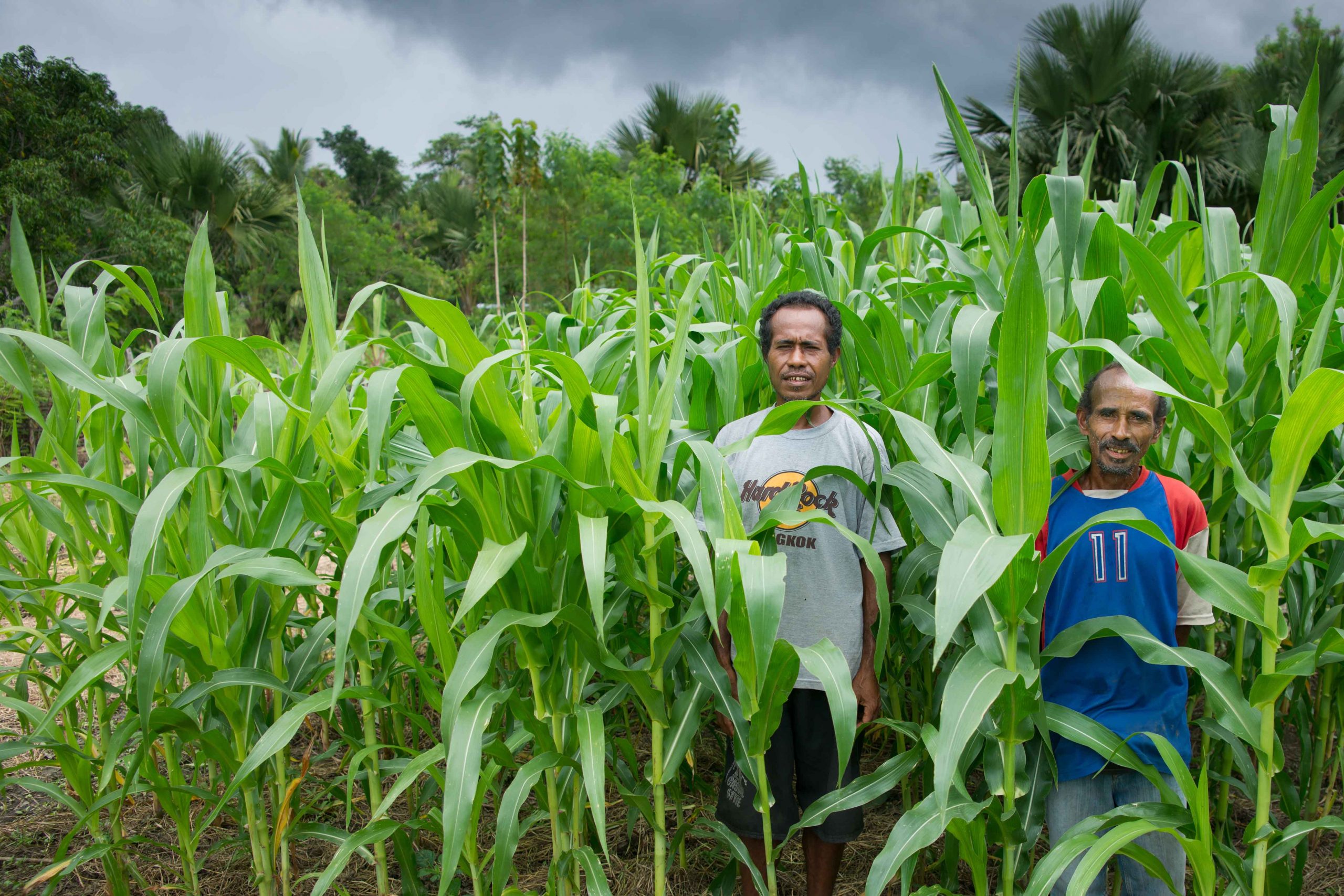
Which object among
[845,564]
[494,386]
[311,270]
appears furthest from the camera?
[845,564]

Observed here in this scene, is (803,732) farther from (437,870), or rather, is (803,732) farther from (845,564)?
(437,870)

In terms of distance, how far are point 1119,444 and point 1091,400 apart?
0.30 ft

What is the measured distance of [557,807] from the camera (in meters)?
1.41

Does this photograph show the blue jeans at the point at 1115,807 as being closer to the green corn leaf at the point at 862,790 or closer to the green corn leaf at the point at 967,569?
the green corn leaf at the point at 862,790

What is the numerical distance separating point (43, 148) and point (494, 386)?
572 inches

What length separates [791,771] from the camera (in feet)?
5.16

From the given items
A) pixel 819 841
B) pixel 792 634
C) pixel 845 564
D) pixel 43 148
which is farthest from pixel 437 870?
pixel 43 148

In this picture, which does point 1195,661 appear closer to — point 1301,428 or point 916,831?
point 1301,428

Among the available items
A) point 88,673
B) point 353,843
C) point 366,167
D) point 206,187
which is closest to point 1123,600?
point 353,843

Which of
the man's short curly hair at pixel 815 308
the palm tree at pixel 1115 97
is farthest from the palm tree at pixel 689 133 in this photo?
the man's short curly hair at pixel 815 308

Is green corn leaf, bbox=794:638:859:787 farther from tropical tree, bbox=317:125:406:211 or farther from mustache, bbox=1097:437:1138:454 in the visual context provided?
tropical tree, bbox=317:125:406:211

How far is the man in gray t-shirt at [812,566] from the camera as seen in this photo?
1506mm

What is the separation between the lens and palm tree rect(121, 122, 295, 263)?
60.7 feet

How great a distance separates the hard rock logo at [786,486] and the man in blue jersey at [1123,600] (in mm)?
373
